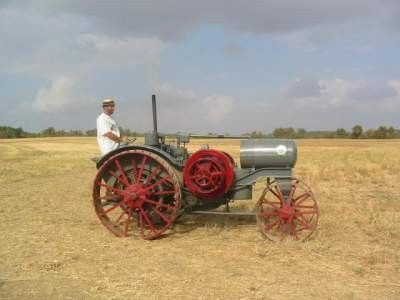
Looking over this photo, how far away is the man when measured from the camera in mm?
7957

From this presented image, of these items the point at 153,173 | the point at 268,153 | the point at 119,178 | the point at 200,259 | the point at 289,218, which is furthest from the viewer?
the point at 119,178

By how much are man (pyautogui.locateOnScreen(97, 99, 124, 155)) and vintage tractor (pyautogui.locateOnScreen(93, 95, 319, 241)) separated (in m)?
0.38

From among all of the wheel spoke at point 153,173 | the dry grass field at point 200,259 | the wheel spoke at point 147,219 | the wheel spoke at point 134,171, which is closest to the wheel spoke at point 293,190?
the dry grass field at point 200,259

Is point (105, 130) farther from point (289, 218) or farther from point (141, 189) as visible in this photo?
point (289, 218)

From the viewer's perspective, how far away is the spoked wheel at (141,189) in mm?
7418

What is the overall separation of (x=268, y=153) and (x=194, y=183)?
1.20m

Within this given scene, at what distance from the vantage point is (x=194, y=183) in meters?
7.30

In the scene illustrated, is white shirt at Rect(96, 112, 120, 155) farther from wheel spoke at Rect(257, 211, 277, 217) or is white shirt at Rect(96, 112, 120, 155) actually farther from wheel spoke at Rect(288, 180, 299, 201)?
wheel spoke at Rect(288, 180, 299, 201)

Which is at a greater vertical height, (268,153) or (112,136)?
(112,136)

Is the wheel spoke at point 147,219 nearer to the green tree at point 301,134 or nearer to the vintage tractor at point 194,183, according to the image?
the vintage tractor at point 194,183

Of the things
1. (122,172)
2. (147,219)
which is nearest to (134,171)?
(122,172)

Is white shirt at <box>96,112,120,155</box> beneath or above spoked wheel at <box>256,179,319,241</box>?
above

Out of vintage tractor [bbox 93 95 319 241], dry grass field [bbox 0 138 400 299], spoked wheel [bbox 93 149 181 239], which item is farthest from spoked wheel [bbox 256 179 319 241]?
spoked wheel [bbox 93 149 181 239]

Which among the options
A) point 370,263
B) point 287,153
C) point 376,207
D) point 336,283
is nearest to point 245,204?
point 376,207
